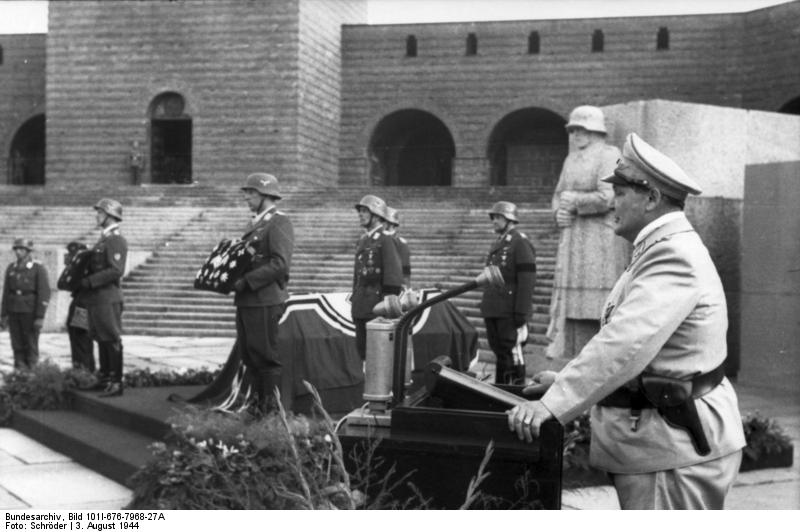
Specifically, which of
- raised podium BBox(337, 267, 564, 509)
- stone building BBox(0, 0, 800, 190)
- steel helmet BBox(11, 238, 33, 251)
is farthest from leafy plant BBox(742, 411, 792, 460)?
stone building BBox(0, 0, 800, 190)

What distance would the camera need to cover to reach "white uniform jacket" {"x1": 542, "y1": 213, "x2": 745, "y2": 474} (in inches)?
104

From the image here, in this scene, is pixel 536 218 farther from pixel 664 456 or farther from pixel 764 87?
pixel 664 456

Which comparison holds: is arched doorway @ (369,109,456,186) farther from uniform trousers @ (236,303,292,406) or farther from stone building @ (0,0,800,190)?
uniform trousers @ (236,303,292,406)

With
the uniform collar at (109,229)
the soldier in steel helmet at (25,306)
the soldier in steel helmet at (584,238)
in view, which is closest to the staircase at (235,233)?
the soldier in steel helmet at (584,238)

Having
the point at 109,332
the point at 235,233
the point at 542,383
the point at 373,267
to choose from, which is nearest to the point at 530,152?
the point at 235,233

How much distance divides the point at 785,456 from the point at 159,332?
11946mm

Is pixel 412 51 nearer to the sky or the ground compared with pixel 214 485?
nearer to the sky

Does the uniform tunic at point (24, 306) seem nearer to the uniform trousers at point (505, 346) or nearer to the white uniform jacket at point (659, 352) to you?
the uniform trousers at point (505, 346)

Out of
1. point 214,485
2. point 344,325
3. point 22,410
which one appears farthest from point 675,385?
point 22,410

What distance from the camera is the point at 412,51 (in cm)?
3294

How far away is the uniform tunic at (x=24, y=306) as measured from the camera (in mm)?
10602

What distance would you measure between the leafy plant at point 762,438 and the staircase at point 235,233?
631cm

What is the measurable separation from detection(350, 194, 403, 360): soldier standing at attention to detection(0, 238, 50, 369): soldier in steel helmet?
398 centimetres

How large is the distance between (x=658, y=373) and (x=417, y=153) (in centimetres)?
3347
